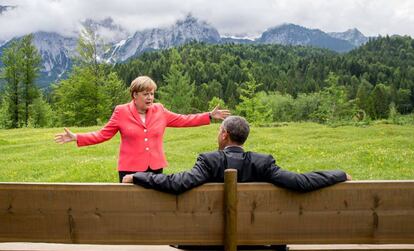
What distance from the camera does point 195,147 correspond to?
24422 millimetres

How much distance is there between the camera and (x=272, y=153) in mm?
20766

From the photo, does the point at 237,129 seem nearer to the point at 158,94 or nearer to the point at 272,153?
the point at 272,153

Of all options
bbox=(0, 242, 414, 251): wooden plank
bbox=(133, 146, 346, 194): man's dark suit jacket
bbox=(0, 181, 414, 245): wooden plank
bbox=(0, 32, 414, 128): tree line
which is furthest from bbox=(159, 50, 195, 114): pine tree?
bbox=(0, 181, 414, 245): wooden plank

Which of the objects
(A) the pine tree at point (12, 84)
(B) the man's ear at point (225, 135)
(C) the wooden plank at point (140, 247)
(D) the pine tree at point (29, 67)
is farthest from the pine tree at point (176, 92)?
(C) the wooden plank at point (140, 247)

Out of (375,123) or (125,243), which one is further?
(375,123)

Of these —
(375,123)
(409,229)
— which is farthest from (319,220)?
(375,123)

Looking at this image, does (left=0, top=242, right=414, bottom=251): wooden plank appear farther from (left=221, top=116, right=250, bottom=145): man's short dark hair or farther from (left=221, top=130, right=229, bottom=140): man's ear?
(left=221, top=130, right=229, bottom=140): man's ear

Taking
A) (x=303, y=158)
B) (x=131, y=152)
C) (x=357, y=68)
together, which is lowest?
(x=303, y=158)

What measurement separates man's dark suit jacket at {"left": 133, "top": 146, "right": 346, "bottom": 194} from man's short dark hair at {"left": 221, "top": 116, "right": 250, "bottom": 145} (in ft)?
0.79

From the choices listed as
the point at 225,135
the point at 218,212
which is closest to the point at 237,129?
the point at 225,135

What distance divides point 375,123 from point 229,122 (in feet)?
106

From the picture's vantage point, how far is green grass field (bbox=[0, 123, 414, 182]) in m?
16.5

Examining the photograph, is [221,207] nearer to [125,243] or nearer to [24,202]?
[125,243]

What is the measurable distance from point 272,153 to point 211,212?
1733 cm
